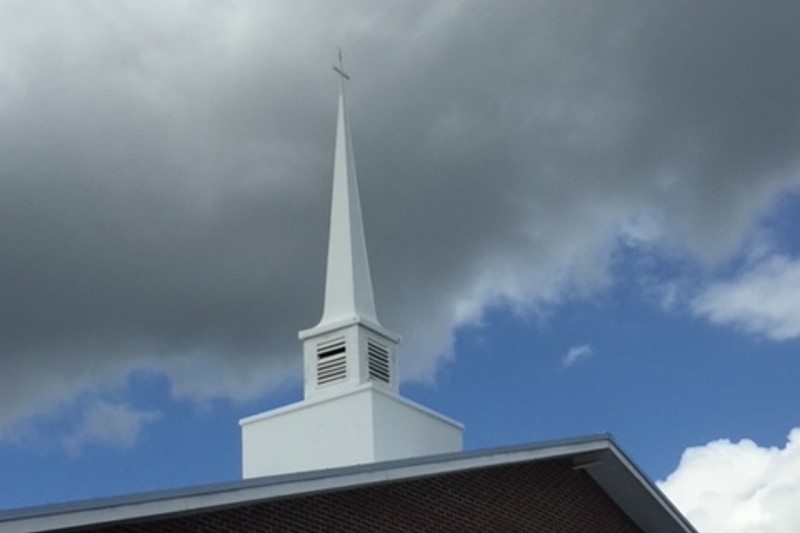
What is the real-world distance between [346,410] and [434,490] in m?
6.90

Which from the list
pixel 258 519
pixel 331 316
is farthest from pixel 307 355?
pixel 258 519

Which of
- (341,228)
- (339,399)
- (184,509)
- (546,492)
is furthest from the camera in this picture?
(341,228)

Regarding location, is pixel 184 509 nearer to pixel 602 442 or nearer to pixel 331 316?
pixel 602 442

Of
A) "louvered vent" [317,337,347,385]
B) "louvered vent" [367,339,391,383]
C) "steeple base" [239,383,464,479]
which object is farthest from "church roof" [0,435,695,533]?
"louvered vent" [317,337,347,385]

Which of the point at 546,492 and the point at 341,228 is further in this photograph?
the point at 341,228

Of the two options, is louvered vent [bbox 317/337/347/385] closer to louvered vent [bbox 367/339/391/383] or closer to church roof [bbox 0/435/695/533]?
louvered vent [bbox 367/339/391/383]

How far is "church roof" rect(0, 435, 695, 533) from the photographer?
12570 millimetres

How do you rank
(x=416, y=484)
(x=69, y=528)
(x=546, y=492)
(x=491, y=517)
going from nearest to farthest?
(x=69, y=528)
(x=416, y=484)
(x=491, y=517)
(x=546, y=492)

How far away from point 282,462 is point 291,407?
96 cm

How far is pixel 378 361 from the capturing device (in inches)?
992

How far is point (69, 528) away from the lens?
12.3 metres

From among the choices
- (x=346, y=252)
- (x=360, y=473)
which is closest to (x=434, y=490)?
(x=360, y=473)

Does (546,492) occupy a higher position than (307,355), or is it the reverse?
(307,355)

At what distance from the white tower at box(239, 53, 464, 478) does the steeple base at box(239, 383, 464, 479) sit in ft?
0.06
